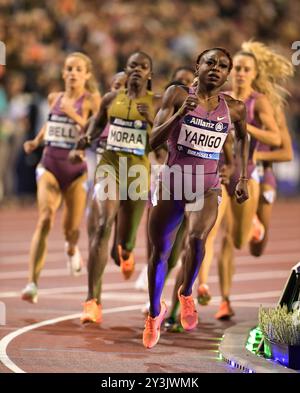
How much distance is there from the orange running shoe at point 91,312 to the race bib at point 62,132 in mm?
2235

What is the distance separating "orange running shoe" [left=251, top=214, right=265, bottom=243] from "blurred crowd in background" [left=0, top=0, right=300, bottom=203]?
801 centimetres

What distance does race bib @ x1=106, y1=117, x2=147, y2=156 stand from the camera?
11172 millimetres

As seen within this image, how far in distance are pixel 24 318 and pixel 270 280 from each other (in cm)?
417

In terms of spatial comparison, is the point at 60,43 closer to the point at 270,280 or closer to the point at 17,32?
the point at 17,32

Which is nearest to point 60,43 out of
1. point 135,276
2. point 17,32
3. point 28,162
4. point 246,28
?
point 17,32

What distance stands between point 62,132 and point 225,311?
2.50 metres

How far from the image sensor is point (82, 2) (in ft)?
75.6

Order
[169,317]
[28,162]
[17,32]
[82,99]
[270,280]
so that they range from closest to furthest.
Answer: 1. [169,317]
2. [82,99]
3. [270,280]
4. [17,32]
5. [28,162]

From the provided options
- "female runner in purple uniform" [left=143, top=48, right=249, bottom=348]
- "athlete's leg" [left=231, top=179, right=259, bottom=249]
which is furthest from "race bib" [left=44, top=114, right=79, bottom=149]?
"female runner in purple uniform" [left=143, top=48, right=249, bottom=348]

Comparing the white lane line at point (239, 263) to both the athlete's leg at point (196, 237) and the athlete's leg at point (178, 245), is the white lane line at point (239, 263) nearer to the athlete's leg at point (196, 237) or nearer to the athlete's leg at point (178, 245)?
the athlete's leg at point (178, 245)

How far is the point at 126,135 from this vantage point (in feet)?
36.7

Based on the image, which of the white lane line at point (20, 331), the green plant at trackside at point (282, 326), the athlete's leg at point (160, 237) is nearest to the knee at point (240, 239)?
the white lane line at point (20, 331)

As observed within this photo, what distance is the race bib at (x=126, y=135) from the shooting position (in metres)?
11.2

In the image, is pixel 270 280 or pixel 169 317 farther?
pixel 270 280
